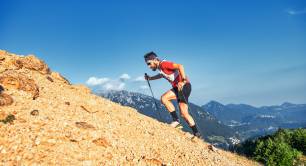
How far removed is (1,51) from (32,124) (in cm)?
1086

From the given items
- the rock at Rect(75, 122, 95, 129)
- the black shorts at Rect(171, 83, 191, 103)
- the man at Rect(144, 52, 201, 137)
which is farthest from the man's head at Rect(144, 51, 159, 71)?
the rock at Rect(75, 122, 95, 129)

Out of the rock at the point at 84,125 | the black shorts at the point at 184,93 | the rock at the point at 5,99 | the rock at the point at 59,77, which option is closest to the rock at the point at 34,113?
the rock at the point at 5,99

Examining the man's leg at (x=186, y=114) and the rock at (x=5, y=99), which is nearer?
the rock at (x=5, y=99)

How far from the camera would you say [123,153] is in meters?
11.3

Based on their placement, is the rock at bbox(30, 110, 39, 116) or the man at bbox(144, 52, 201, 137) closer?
the rock at bbox(30, 110, 39, 116)

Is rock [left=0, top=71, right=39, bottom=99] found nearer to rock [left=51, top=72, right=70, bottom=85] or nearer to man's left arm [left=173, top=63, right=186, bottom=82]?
rock [left=51, top=72, right=70, bottom=85]

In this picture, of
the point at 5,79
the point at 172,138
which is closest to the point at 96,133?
the point at 172,138

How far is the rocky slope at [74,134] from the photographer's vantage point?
1010 cm

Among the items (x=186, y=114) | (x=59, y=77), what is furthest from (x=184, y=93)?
(x=59, y=77)

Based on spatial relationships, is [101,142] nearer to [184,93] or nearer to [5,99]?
[5,99]

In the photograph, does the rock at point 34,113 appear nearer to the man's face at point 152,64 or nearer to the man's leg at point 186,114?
the man's face at point 152,64

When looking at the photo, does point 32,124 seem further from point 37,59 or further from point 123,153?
point 37,59

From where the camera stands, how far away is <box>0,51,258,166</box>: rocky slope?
10.1 meters

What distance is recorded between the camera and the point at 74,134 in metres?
11.4
